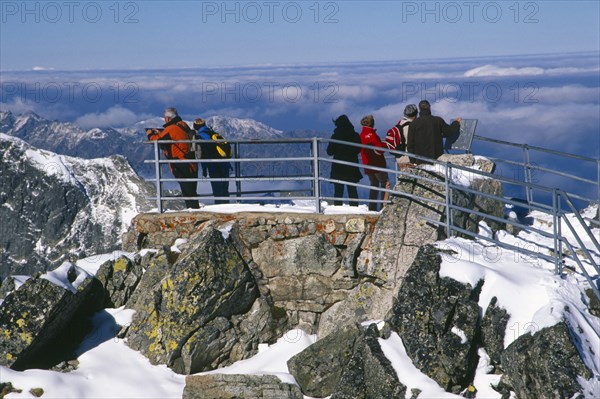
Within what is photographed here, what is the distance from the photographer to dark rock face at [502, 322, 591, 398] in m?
10.9

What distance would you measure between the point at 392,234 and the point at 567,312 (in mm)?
3350

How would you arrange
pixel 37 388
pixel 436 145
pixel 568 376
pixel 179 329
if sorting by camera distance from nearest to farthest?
pixel 568 376 < pixel 37 388 < pixel 179 329 < pixel 436 145

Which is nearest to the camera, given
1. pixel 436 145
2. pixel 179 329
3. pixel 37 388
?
pixel 37 388

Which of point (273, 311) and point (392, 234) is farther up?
point (392, 234)

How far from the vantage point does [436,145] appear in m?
14.9

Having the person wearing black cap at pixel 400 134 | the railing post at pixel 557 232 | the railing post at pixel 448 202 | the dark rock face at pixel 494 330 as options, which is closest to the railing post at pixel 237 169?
the person wearing black cap at pixel 400 134

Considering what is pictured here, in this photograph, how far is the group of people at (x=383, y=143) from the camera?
1488 cm

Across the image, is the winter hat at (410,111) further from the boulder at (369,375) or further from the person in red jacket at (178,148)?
the boulder at (369,375)

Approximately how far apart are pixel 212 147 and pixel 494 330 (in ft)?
22.6

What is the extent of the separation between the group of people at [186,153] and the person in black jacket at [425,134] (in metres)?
3.56

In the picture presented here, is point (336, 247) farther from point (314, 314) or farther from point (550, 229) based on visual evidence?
point (550, 229)

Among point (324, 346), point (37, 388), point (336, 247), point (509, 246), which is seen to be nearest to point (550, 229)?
point (509, 246)

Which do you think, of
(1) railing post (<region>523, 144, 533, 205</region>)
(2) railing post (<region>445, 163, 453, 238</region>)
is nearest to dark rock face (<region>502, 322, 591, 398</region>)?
(2) railing post (<region>445, 163, 453, 238</region>)

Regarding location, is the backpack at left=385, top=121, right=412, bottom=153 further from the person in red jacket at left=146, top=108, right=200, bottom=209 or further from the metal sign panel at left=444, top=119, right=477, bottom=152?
the person in red jacket at left=146, top=108, right=200, bottom=209
